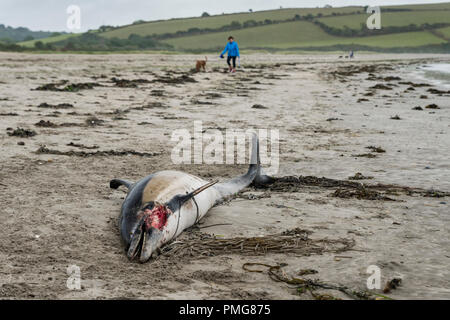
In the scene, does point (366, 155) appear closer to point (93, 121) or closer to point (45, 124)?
point (93, 121)

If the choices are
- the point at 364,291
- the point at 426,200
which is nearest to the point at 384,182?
the point at 426,200

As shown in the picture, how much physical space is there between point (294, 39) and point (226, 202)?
10102 centimetres

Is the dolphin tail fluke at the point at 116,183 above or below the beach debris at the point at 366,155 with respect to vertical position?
above

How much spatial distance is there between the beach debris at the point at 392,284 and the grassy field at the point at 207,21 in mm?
92286

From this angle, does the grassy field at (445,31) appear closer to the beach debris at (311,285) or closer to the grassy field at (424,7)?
the grassy field at (424,7)

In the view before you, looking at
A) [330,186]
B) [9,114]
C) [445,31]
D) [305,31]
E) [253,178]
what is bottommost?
[330,186]

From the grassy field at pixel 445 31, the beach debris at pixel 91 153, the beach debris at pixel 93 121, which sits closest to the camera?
the beach debris at pixel 91 153

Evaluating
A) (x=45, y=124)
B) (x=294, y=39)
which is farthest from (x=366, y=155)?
(x=294, y=39)

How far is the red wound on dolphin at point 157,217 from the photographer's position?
3.76m

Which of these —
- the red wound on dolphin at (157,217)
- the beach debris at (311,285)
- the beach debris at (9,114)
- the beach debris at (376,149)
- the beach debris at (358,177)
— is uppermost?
the beach debris at (9,114)

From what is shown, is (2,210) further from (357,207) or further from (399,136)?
(399,136)

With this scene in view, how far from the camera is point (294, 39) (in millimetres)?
101688

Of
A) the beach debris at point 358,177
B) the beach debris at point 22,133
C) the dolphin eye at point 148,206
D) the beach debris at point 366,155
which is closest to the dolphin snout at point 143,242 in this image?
the dolphin eye at point 148,206

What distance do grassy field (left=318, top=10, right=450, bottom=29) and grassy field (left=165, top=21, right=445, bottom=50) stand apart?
173 inches
